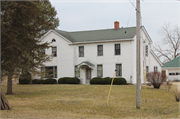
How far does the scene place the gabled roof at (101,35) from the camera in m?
32.0

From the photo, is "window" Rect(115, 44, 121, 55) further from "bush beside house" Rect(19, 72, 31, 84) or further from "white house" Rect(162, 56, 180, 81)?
"white house" Rect(162, 56, 180, 81)

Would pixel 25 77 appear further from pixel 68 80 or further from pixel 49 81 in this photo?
pixel 49 81

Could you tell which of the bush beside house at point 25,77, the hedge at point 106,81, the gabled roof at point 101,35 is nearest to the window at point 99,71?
the hedge at point 106,81

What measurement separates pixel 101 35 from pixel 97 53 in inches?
109

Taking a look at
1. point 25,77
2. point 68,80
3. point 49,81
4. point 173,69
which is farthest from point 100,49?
point 173,69

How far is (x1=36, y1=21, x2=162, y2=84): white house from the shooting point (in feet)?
102

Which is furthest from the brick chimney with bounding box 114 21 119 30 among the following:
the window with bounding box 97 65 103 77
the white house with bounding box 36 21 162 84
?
the window with bounding box 97 65 103 77

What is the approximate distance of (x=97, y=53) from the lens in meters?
32.7

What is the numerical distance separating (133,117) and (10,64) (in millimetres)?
7104

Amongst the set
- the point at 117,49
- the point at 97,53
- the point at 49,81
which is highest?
the point at 117,49

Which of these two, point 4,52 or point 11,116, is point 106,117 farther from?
point 4,52

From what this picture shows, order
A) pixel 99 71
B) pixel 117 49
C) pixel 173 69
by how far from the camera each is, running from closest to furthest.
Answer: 1. pixel 117 49
2. pixel 99 71
3. pixel 173 69

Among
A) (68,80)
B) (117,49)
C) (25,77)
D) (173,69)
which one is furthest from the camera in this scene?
(173,69)

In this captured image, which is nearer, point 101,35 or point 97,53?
point 97,53
